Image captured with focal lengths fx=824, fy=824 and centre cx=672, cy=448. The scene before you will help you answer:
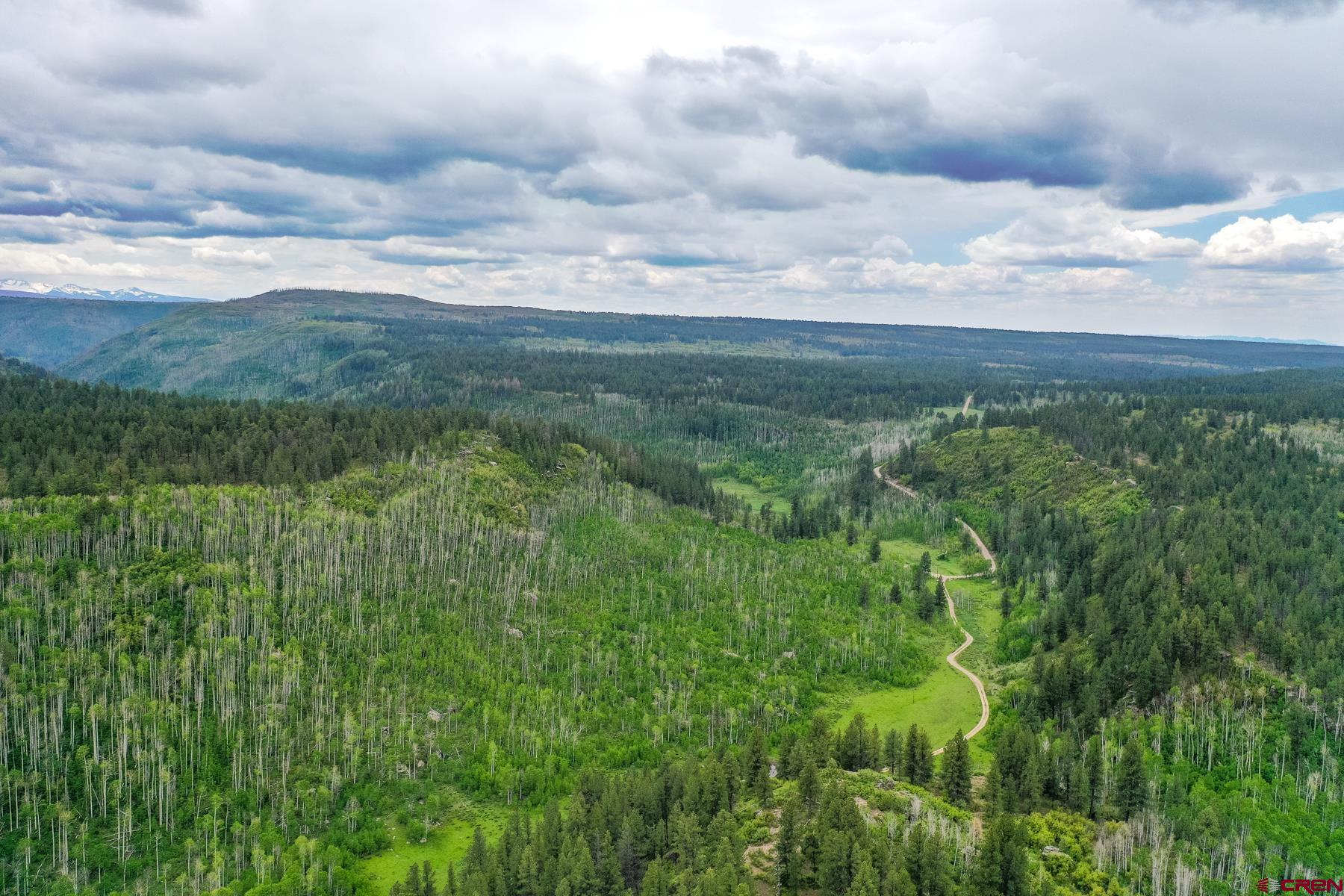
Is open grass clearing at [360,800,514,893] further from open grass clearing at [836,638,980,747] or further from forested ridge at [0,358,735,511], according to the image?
forested ridge at [0,358,735,511]

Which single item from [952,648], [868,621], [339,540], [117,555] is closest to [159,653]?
[117,555]

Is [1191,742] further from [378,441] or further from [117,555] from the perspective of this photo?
[378,441]

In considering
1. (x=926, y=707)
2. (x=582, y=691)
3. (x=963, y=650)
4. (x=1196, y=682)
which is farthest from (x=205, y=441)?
(x=1196, y=682)

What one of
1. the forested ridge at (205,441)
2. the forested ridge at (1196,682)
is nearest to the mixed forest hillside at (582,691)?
the forested ridge at (1196,682)

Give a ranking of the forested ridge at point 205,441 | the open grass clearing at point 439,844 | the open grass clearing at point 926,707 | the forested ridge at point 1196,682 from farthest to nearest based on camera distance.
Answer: the forested ridge at point 205,441
the open grass clearing at point 926,707
the open grass clearing at point 439,844
the forested ridge at point 1196,682

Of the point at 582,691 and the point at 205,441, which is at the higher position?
the point at 205,441

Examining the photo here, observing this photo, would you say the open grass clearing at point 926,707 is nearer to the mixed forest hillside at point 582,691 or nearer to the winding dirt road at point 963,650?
the mixed forest hillside at point 582,691

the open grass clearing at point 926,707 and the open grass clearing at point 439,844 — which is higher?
the open grass clearing at point 926,707

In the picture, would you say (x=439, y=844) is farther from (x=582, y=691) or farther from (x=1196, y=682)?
(x=1196, y=682)
